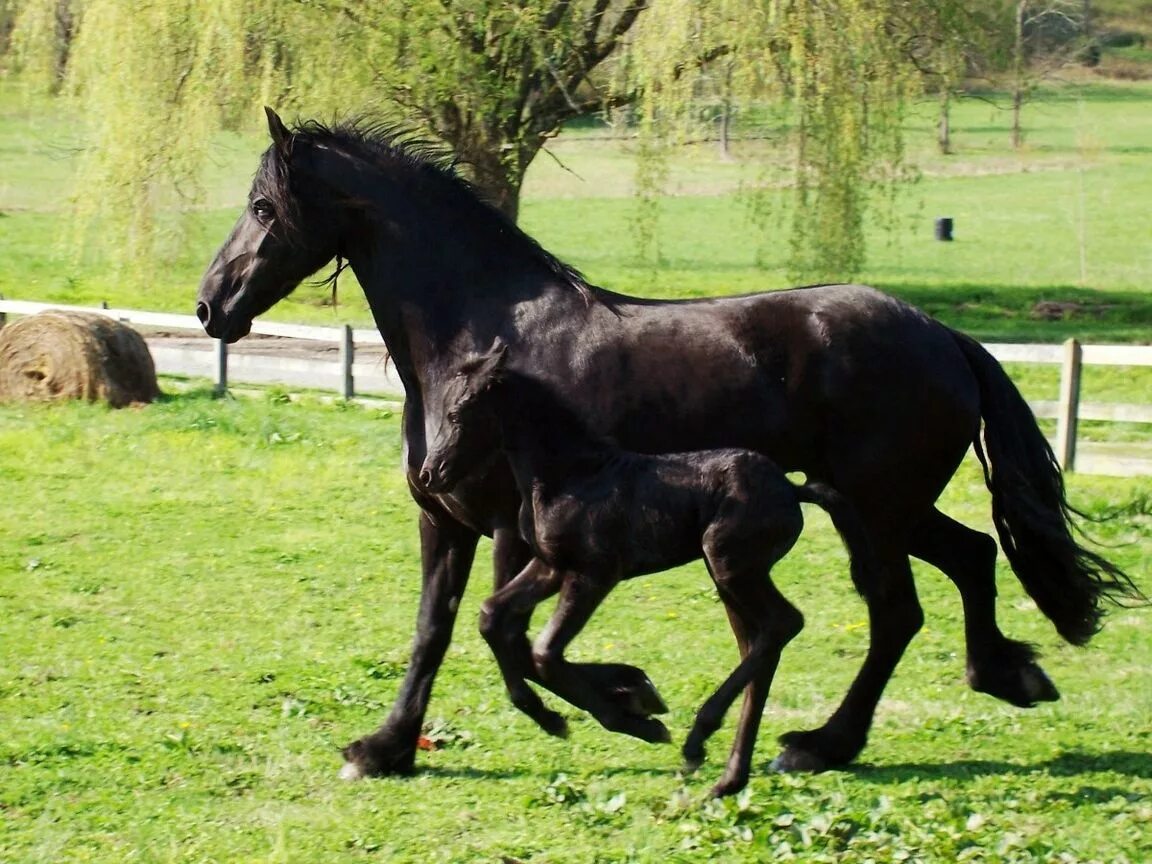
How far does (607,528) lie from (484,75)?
12828 millimetres

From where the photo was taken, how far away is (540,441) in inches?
232

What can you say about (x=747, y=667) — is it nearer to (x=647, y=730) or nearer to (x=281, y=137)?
(x=647, y=730)

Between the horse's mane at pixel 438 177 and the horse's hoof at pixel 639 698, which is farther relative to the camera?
the horse's mane at pixel 438 177

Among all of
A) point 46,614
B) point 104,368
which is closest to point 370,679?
point 46,614

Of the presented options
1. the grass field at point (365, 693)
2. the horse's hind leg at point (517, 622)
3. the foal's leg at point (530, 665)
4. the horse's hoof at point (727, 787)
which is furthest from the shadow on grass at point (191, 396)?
the horse's hoof at point (727, 787)

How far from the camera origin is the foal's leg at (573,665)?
569 centimetres

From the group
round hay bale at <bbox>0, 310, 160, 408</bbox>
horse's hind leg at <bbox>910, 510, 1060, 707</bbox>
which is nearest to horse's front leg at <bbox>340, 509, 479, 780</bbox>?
horse's hind leg at <bbox>910, 510, 1060, 707</bbox>

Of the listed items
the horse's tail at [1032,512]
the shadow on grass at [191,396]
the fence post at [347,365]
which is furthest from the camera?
the fence post at [347,365]

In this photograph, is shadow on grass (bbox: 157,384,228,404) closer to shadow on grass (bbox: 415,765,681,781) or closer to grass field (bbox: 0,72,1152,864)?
grass field (bbox: 0,72,1152,864)

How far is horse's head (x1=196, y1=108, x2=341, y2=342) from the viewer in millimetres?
6246

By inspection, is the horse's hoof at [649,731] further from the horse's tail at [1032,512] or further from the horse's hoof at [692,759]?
the horse's tail at [1032,512]

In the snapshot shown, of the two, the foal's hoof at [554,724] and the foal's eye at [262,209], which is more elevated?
the foal's eye at [262,209]

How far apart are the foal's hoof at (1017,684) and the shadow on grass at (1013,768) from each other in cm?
38

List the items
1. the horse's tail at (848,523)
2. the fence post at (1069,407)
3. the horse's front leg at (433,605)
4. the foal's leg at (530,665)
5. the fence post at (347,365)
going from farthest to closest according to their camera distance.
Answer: the fence post at (347,365) → the fence post at (1069,407) → the horse's front leg at (433,605) → the horse's tail at (848,523) → the foal's leg at (530,665)
